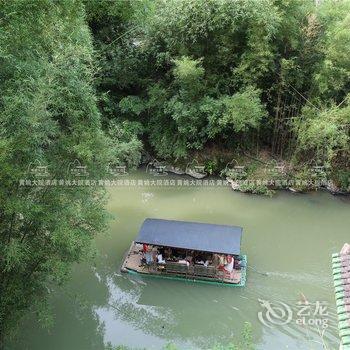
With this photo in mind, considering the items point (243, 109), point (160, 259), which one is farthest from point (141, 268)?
point (243, 109)

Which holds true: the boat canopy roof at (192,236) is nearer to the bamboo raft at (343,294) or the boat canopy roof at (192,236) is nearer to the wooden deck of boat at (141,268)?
the wooden deck of boat at (141,268)

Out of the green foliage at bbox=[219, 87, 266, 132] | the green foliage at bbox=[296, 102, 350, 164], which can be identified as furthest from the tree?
the green foliage at bbox=[296, 102, 350, 164]

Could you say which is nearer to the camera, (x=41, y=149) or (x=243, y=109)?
(x=41, y=149)

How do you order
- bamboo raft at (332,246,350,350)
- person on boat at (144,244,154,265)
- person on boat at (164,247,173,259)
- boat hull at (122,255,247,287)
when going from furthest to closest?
person on boat at (164,247,173,259) < person on boat at (144,244,154,265) < boat hull at (122,255,247,287) < bamboo raft at (332,246,350,350)

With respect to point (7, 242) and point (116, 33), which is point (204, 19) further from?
point (7, 242)

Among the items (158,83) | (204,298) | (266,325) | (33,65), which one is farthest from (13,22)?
(158,83)

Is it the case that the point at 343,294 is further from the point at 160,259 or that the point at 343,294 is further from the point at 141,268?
the point at 141,268

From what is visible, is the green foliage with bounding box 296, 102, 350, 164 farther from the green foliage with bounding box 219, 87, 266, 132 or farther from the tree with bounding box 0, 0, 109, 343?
the tree with bounding box 0, 0, 109, 343
